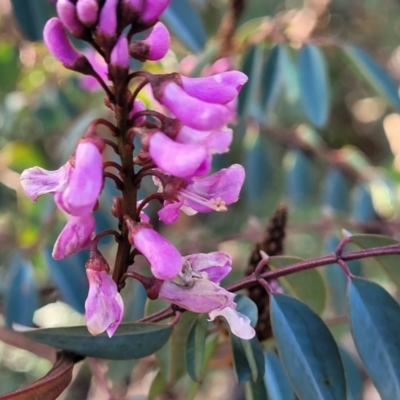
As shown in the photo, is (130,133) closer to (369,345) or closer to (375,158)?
(369,345)

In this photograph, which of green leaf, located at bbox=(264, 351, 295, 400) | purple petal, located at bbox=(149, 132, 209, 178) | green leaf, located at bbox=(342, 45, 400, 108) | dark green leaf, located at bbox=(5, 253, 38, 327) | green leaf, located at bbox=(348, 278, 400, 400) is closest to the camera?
purple petal, located at bbox=(149, 132, 209, 178)

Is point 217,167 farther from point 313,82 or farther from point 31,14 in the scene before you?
point 31,14

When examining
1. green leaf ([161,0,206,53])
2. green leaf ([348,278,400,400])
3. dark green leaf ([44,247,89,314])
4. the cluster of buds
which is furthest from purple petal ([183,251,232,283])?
green leaf ([161,0,206,53])

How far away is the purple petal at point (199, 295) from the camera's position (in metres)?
0.39

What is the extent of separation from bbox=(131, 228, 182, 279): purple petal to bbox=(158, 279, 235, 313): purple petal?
5 centimetres

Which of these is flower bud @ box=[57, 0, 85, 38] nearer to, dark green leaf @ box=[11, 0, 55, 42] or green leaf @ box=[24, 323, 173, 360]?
green leaf @ box=[24, 323, 173, 360]

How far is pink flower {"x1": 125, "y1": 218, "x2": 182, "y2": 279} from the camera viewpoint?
1.15 ft

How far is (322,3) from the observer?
1.57m

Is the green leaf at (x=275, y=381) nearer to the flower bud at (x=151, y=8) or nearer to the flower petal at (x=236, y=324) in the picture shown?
the flower petal at (x=236, y=324)

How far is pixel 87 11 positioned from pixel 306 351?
30 cm

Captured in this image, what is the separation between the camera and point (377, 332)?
0.44m

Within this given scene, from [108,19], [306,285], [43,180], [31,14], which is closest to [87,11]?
[108,19]

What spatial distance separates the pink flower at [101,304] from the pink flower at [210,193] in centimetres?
6

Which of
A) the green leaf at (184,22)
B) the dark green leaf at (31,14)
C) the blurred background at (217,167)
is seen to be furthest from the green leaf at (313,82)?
the dark green leaf at (31,14)
